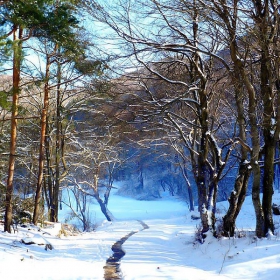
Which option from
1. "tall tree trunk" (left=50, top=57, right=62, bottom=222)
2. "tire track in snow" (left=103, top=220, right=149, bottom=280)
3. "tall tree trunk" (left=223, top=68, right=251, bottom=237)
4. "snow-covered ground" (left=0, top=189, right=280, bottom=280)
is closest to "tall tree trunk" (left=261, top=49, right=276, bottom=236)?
"tall tree trunk" (left=223, top=68, right=251, bottom=237)

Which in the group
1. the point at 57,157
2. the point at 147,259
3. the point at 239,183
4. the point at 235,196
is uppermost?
the point at 57,157

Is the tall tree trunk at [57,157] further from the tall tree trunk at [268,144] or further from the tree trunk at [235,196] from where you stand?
the tall tree trunk at [268,144]

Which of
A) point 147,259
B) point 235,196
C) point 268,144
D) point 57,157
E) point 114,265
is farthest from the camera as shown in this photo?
point 57,157

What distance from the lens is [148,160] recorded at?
1768 inches

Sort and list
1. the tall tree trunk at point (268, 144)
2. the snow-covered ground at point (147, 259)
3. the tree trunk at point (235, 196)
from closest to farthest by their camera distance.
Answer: the snow-covered ground at point (147, 259), the tall tree trunk at point (268, 144), the tree trunk at point (235, 196)

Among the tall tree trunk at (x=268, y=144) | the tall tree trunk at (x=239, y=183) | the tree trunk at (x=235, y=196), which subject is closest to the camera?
the tall tree trunk at (x=268, y=144)

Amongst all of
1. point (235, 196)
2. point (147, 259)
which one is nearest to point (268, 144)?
point (235, 196)

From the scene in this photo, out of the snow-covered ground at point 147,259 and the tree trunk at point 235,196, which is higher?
the tree trunk at point 235,196

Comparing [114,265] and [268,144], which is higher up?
[268,144]

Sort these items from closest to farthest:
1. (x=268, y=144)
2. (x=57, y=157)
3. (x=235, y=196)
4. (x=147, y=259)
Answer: (x=147, y=259) → (x=268, y=144) → (x=235, y=196) → (x=57, y=157)

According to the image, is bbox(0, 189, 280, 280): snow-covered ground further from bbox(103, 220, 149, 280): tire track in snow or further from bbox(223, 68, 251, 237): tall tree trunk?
bbox(223, 68, 251, 237): tall tree trunk

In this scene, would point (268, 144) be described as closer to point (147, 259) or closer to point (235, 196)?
point (235, 196)

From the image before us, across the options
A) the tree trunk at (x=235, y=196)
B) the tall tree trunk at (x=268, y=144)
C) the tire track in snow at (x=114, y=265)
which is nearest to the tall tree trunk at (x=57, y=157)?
the tire track in snow at (x=114, y=265)

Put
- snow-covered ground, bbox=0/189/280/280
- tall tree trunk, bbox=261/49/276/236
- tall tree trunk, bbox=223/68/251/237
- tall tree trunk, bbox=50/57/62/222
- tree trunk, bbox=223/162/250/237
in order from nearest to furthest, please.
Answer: snow-covered ground, bbox=0/189/280/280, tall tree trunk, bbox=261/49/276/236, tall tree trunk, bbox=223/68/251/237, tree trunk, bbox=223/162/250/237, tall tree trunk, bbox=50/57/62/222
